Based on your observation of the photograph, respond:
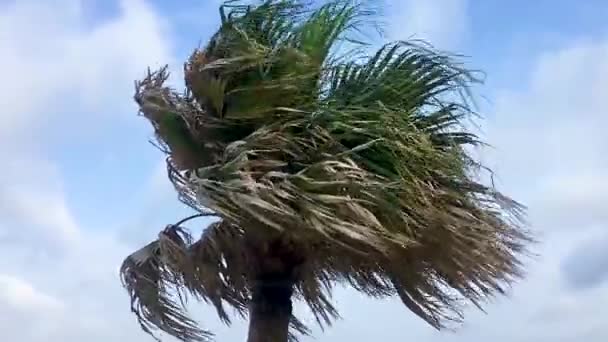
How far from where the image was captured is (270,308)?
7047mm

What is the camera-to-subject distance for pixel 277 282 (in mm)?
7062

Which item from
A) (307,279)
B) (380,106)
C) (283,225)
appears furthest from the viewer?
(307,279)

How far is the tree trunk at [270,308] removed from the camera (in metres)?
7.00

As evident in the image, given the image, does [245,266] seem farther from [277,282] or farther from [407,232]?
[407,232]

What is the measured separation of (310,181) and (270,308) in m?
1.03

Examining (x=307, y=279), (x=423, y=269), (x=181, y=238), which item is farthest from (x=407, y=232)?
(x=181, y=238)

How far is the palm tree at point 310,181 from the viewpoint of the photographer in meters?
6.59

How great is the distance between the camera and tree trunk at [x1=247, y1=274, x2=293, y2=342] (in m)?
7.00

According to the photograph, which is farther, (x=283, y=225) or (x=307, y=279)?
(x=307, y=279)

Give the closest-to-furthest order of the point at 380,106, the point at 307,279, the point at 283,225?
the point at 283,225
the point at 380,106
the point at 307,279

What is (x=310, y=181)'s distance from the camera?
655cm

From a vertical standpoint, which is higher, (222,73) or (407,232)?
(222,73)

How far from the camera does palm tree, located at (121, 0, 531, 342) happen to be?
260 inches

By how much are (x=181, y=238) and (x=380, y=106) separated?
1.65m
